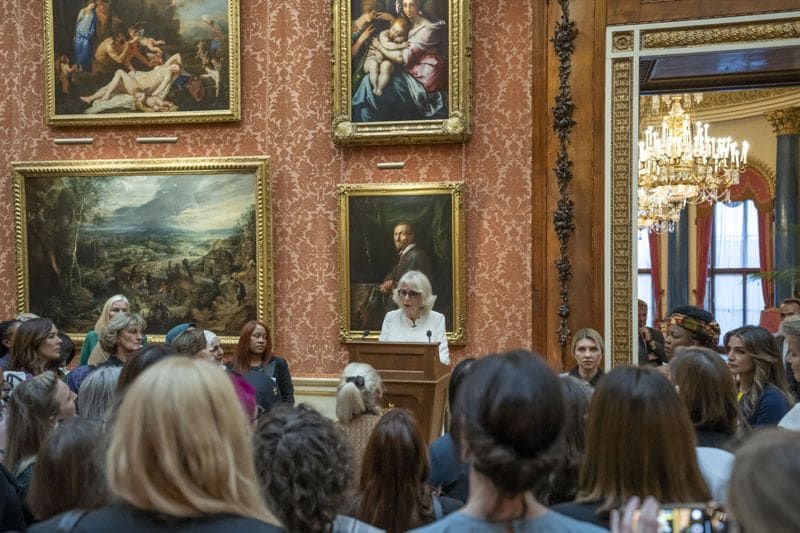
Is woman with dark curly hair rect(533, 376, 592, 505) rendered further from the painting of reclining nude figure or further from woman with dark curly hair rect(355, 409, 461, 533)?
the painting of reclining nude figure

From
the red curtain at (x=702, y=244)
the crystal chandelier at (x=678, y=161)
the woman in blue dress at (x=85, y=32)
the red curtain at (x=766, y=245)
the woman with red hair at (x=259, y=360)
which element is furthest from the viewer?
the red curtain at (x=702, y=244)

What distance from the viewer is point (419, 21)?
879cm

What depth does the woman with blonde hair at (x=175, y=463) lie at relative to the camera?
187 cm

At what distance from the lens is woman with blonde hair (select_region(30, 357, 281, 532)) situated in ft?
6.14

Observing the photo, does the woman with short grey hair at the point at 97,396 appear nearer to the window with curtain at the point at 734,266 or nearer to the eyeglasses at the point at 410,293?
the eyeglasses at the point at 410,293

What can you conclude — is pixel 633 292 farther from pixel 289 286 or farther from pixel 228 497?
pixel 228 497

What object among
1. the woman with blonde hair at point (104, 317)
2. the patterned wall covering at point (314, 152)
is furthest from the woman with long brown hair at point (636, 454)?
the patterned wall covering at point (314, 152)

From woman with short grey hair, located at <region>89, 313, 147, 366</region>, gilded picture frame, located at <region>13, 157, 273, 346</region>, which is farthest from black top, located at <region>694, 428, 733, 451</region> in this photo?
gilded picture frame, located at <region>13, 157, 273, 346</region>

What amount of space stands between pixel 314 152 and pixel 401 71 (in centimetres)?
143

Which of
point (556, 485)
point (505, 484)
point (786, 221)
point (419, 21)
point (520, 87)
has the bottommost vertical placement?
point (556, 485)

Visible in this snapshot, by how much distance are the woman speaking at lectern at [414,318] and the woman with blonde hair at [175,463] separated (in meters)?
5.82

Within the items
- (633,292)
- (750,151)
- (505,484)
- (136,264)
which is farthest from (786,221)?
(505,484)

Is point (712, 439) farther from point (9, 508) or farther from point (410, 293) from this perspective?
point (410, 293)

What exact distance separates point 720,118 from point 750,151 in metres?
1.09
